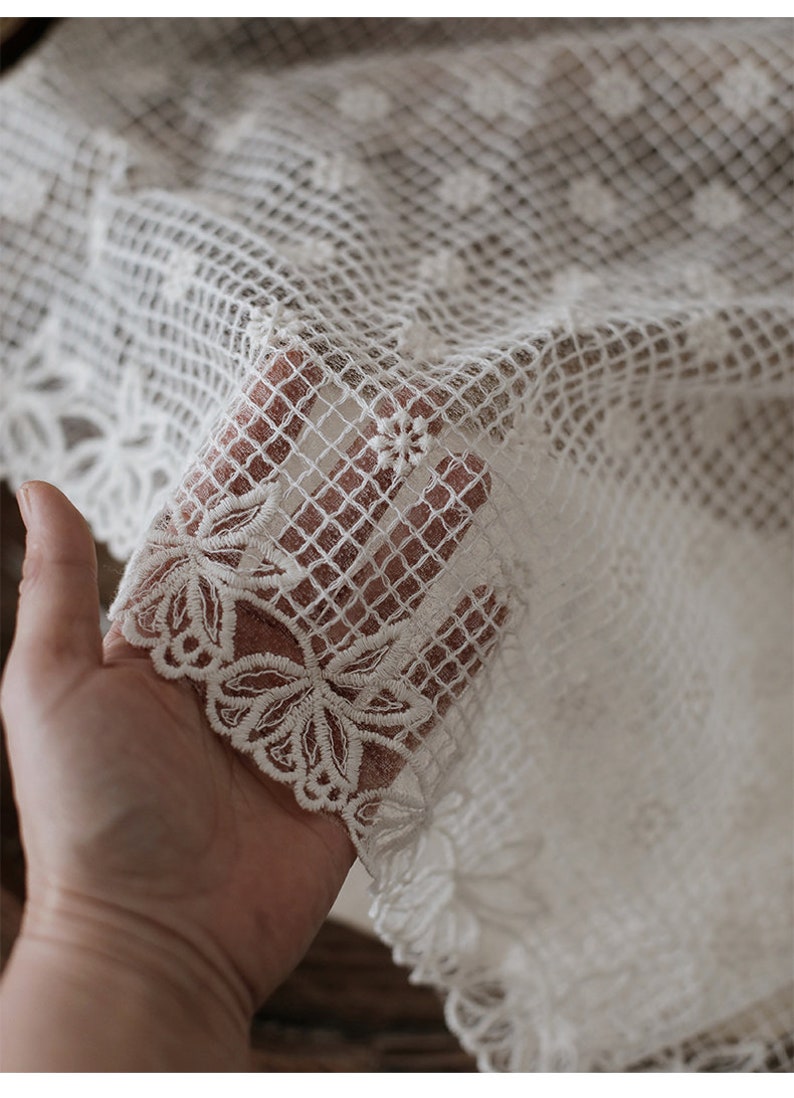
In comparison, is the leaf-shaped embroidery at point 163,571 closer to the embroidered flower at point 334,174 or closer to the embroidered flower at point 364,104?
the embroidered flower at point 334,174

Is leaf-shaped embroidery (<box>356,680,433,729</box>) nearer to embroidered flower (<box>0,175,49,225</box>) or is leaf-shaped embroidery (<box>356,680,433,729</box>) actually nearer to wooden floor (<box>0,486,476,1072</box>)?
wooden floor (<box>0,486,476,1072</box>)

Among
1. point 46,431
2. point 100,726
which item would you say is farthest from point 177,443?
point 100,726

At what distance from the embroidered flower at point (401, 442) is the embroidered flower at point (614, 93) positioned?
503 mm

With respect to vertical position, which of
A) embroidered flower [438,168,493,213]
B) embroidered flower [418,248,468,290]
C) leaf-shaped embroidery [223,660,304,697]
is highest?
embroidered flower [438,168,493,213]

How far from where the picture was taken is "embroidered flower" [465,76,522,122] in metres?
0.93

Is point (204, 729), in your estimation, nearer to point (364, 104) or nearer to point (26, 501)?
point (26, 501)

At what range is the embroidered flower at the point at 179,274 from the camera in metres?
0.77

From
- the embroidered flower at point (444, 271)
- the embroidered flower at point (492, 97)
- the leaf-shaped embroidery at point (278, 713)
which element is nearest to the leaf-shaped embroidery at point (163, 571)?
the leaf-shaped embroidery at point (278, 713)

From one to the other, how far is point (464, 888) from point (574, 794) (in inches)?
5.4

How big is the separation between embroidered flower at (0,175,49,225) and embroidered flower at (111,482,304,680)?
1.51 ft

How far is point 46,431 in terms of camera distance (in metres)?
0.90

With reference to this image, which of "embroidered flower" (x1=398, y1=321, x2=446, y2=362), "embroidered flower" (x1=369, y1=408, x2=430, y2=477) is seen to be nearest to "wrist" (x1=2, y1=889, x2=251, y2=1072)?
"embroidered flower" (x1=369, y1=408, x2=430, y2=477)

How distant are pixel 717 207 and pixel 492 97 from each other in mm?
265

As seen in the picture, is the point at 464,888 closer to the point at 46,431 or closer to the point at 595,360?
the point at 595,360
